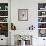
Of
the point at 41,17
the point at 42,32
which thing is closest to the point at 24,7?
the point at 41,17

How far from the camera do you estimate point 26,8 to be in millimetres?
5992

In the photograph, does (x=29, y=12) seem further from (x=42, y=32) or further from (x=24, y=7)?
(x=42, y=32)

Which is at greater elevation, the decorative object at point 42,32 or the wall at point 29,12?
the wall at point 29,12

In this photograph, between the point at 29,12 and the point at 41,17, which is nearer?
the point at 29,12

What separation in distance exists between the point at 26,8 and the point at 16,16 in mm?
662

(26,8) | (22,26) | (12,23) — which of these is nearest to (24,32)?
(22,26)

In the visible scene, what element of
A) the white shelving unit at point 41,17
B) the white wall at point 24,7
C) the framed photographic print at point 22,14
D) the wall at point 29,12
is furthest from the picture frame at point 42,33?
the framed photographic print at point 22,14

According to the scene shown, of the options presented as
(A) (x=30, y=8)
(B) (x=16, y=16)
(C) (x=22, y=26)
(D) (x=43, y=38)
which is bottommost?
(D) (x=43, y=38)

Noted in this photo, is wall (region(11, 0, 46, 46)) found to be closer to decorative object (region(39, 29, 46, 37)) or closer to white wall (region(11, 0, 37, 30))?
white wall (region(11, 0, 37, 30))

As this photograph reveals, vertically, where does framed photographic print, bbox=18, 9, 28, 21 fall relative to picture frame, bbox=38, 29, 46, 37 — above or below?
above

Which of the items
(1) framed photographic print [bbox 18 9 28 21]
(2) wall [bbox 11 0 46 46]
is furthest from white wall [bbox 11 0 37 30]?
(1) framed photographic print [bbox 18 9 28 21]

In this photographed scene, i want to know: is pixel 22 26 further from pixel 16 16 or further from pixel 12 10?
pixel 12 10

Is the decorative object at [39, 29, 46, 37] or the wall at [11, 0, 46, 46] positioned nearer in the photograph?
the wall at [11, 0, 46, 46]

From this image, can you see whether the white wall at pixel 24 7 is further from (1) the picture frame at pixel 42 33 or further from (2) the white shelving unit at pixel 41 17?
(1) the picture frame at pixel 42 33
